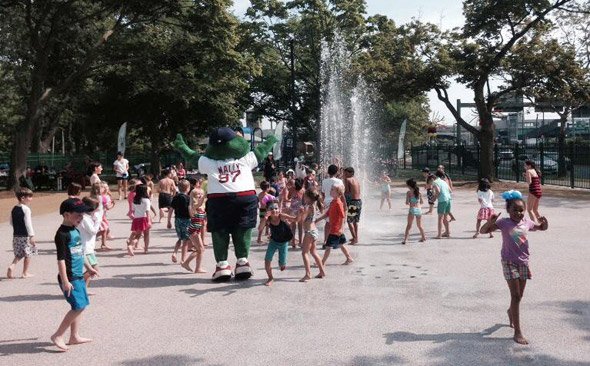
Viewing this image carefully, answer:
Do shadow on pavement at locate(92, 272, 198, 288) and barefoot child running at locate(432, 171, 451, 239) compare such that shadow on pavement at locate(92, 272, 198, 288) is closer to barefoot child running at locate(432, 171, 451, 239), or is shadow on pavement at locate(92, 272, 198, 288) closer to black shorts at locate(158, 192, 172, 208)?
black shorts at locate(158, 192, 172, 208)

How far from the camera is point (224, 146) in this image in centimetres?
900

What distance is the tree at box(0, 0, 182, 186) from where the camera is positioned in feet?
86.9

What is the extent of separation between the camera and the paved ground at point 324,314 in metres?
5.52

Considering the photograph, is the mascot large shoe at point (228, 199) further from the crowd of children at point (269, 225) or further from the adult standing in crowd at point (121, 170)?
the adult standing in crowd at point (121, 170)

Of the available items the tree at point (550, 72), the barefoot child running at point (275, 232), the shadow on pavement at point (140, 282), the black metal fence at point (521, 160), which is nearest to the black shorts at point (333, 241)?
the barefoot child running at point (275, 232)

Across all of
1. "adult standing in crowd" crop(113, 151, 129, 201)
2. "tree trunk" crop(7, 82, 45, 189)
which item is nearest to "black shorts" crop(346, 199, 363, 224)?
"adult standing in crowd" crop(113, 151, 129, 201)

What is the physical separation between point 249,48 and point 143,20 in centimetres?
1551

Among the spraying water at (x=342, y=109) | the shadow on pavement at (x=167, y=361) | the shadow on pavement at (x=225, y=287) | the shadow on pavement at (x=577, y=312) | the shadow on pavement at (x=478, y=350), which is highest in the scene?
the spraying water at (x=342, y=109)

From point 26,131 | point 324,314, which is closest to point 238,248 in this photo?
point 324,314

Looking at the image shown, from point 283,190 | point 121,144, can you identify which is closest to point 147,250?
point 283,190

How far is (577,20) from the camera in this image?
124 ft

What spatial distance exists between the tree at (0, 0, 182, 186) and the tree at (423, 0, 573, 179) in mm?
13112

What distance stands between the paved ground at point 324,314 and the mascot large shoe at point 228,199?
0.53 meters

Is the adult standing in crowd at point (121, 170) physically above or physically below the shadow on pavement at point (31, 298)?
above
